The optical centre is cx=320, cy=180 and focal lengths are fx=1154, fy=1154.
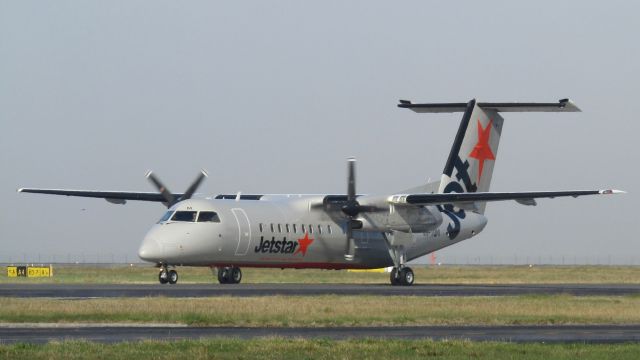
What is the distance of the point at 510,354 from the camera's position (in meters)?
21.6

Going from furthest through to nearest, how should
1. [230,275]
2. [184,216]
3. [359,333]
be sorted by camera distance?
1. [230,275]
2. [184,216]
3. [359,333]

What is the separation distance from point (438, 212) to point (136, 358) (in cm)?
3669

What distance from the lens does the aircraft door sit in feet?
165

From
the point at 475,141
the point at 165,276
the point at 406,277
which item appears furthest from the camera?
the point at 475,141

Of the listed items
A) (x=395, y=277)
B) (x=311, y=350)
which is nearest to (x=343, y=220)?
(x=395, y=277)

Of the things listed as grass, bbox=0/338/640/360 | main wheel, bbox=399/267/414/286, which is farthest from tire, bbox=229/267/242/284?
grass, bbox=0/338/640/360

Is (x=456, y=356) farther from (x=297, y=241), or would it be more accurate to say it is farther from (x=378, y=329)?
(x=297, y=241)

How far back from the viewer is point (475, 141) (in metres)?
58.2

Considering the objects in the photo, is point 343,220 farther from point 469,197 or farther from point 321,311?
point 321,311

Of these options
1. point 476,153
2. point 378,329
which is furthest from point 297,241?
point 378,329

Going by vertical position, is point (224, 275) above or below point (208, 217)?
below

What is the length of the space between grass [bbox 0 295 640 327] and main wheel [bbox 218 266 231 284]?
1425cm

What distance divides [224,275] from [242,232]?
3.27 meters

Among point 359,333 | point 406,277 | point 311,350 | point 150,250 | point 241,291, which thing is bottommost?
A: point 311,350
